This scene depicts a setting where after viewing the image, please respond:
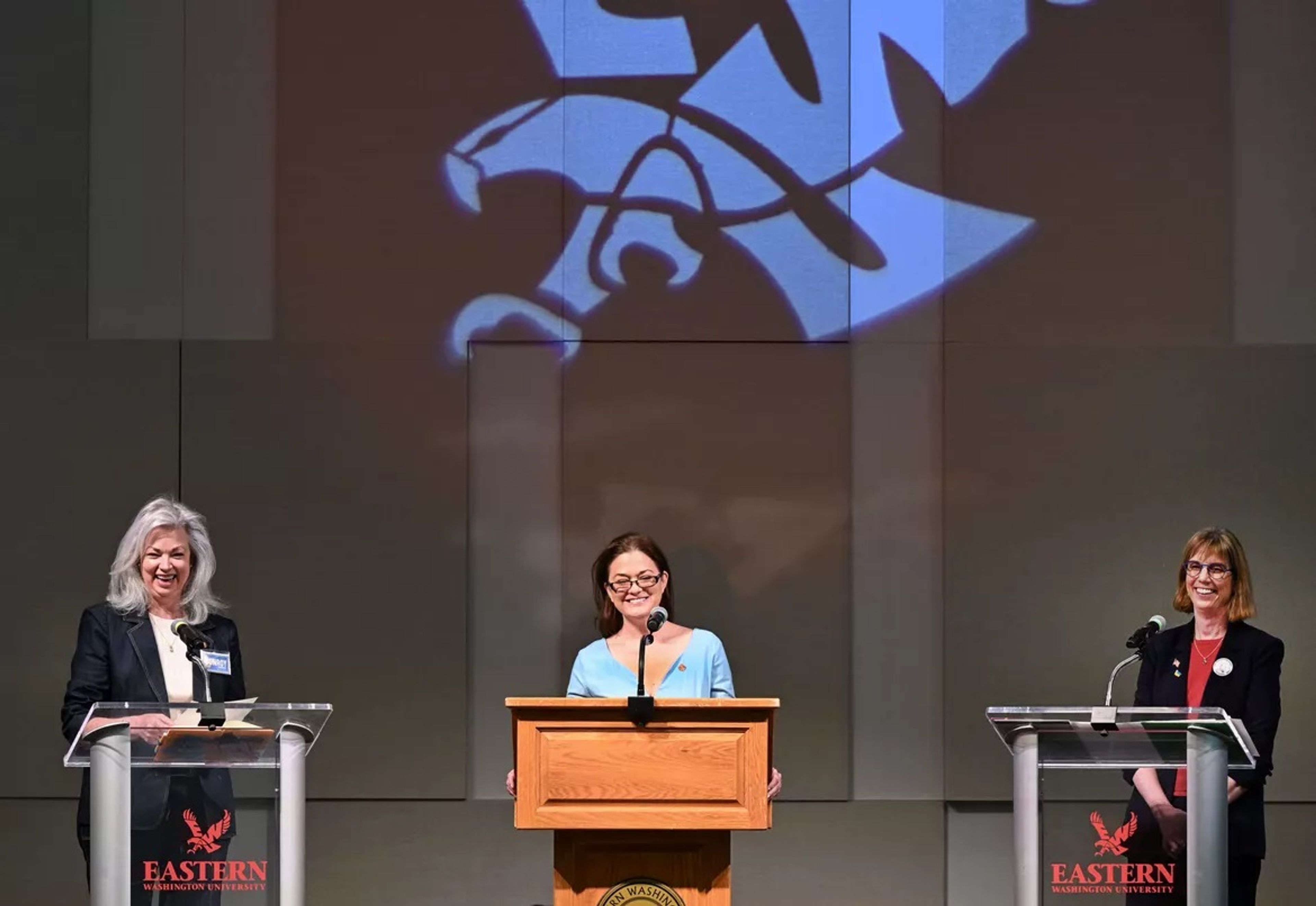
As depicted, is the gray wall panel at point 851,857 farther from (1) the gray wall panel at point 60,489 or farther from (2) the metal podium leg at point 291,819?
(1) the gray wall panel at point 60,489

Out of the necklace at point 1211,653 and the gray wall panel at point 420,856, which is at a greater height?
the necklace at point 1211,653

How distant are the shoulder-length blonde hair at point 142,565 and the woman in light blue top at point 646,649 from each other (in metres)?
1.11

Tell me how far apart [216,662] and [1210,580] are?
9.37ft

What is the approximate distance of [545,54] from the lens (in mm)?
6016

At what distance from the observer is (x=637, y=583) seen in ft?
15.9

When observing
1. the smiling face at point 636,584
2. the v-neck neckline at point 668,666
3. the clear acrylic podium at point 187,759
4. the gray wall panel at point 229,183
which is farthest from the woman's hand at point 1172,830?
the gray wall panel at point 229,183

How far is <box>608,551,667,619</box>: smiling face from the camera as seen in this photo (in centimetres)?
484

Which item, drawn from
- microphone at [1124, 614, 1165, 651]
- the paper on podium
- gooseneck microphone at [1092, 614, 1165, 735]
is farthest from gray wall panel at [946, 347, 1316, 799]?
the paper on podium

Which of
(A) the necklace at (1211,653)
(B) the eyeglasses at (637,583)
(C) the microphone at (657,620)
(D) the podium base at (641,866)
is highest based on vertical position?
(B) the eyeglasses at (637,583)

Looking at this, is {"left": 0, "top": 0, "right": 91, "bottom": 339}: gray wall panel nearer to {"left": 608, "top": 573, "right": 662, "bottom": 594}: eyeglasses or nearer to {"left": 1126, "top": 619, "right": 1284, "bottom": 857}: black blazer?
{"left": 608, "top": 573, "right": 662, "bottom": 594}: eyeglasses

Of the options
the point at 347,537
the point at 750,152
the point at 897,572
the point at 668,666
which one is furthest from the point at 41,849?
the point at 750,152

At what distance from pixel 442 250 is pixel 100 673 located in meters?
2.23

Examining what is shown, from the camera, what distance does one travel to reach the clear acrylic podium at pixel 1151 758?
12.7 feet

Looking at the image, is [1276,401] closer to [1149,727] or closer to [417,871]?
[1149,727]
